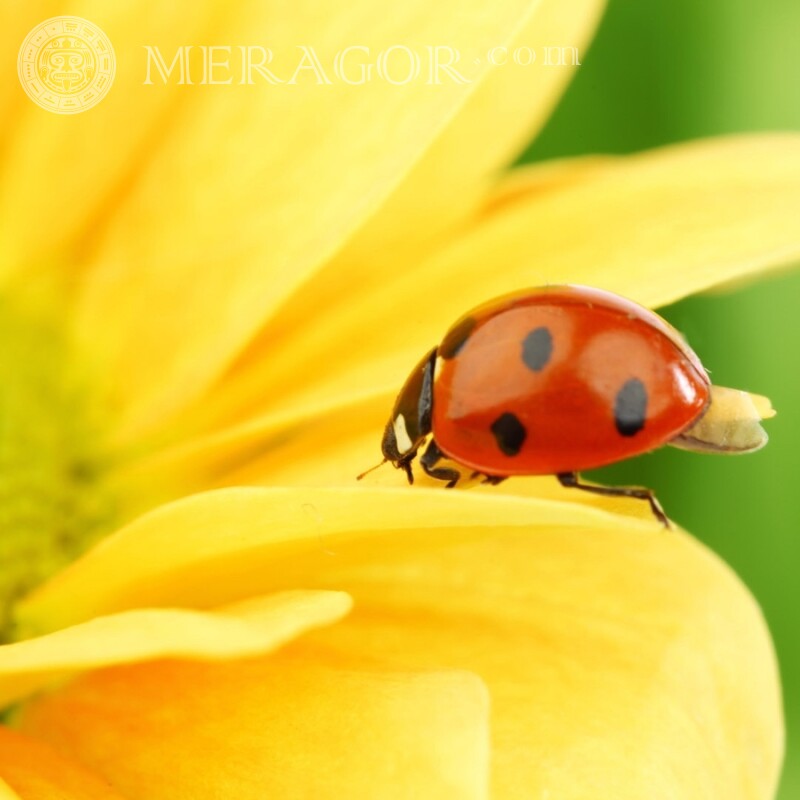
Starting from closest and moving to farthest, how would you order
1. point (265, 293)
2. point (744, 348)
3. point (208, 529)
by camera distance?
1. point (208, 529)
2. point (265, 293)
3. point (744, 348)

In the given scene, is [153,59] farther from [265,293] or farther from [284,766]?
[284,766]

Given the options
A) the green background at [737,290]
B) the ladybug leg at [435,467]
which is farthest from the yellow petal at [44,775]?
the green background at [737,290]

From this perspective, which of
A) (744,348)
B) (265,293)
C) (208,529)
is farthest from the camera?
(744,348)

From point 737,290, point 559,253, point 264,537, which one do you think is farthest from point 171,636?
point 737,290

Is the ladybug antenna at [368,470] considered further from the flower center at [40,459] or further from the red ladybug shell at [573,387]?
the flower center at [40,459]

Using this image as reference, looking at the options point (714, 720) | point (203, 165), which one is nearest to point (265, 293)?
point (203, 165)

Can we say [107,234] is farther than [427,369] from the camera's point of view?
Yes

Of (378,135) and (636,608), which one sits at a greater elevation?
(378,135)

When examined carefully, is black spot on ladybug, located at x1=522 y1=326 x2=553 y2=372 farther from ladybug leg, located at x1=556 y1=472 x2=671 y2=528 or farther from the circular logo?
the circular logo
